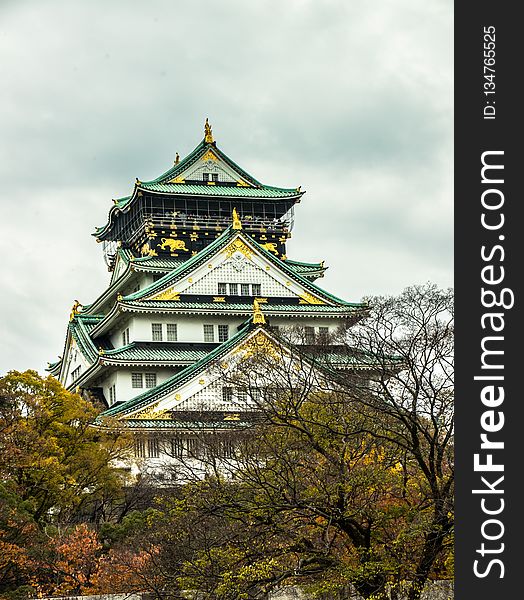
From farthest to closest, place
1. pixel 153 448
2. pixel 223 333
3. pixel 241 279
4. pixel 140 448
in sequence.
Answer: pixel 241 279
pixel 223 333
pixel 153 448
pixel 140 448

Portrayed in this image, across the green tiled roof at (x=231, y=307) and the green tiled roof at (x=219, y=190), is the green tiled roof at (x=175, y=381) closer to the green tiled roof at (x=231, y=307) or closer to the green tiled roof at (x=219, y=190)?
the green tiled roof at (x=231, y=307)

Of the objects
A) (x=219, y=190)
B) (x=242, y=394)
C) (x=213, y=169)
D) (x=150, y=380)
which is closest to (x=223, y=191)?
(x=219, y=190)

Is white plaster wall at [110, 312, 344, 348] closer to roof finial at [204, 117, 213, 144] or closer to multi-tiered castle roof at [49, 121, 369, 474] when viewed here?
multi-tiered castle roof at [49, 121, 369, 474]

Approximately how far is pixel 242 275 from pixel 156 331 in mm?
5227

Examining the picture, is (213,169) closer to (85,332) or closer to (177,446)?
(85,332)

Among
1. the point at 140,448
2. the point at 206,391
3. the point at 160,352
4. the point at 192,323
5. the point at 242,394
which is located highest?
the point at 192,323

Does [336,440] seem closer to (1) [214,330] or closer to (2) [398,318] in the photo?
(2) [398,318]

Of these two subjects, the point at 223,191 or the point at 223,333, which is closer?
the point at 223,333

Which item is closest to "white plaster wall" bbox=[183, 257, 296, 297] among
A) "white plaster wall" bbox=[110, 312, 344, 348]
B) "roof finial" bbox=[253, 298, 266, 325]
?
"white plaster wall" bbox=[110, 312, 344, 348]

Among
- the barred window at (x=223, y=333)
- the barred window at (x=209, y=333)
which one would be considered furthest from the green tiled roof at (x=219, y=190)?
the barred window at (x=223, y=333)

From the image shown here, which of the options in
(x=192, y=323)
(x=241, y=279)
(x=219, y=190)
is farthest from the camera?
(x=219, y=190)

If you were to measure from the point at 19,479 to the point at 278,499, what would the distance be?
56.3 ft

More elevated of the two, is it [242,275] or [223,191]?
→ [223,191]

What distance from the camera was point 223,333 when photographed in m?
62.8
